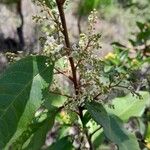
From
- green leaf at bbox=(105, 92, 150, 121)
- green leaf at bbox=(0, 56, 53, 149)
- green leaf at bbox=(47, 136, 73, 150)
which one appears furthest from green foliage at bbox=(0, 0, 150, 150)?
green leaf at bbox=(105, 92, 150, 121)

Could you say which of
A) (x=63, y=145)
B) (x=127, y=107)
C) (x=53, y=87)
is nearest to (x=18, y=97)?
(x=53, y=87)

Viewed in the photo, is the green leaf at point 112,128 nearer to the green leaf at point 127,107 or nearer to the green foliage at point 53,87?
the green foliage at point 53,87

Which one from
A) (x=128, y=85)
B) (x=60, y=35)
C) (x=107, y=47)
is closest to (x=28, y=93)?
(x=60, y=35)

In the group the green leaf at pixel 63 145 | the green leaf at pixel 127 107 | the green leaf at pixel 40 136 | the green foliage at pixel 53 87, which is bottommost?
the green leaf at pixel 63 145

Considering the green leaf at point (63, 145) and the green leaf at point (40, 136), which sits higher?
the green leaf at point (40, 136)

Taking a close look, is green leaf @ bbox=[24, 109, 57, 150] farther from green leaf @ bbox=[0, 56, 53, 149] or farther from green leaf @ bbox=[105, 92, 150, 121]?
green leaf @ bbox=[105, 92, 150, 121]

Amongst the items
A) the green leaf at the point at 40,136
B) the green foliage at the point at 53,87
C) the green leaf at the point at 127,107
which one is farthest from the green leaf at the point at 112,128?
the green leaf at the point at 127,107
